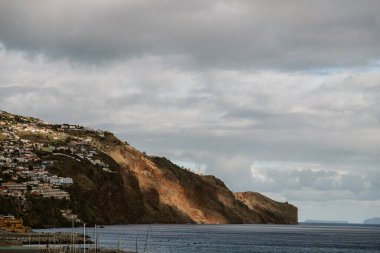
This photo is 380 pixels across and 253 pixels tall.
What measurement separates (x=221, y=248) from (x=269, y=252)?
12.8 metres

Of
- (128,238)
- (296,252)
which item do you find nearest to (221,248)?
(296,252)

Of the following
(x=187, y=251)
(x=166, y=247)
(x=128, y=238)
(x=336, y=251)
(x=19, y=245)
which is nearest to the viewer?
(x=19, y=245)

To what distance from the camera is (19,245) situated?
4924 inches

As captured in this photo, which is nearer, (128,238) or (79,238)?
(79,238)

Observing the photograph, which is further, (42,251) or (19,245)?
(19,245)

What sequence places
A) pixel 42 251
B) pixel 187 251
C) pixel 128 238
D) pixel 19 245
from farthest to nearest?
1. pixel 128 238
2. pixel 187 251
3. pixel 19 245
4. pixel 42 251

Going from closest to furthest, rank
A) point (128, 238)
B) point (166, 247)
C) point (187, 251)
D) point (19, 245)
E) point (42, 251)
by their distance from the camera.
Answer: point (42, 251), point (19, 245), point (187, 251), point (166, 247), point (128, 238)

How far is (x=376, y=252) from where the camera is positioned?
166 meters

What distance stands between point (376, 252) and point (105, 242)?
64.0 metres

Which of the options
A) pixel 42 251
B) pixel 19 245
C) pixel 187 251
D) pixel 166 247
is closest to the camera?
pixel 42 251

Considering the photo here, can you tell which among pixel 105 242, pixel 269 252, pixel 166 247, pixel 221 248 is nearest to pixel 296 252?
pixel 269 252

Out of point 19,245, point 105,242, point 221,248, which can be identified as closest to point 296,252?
point 221,248

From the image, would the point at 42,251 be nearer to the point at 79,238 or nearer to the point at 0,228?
the point at 79,238

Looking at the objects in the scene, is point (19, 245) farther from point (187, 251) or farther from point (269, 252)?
point (269, 252)
